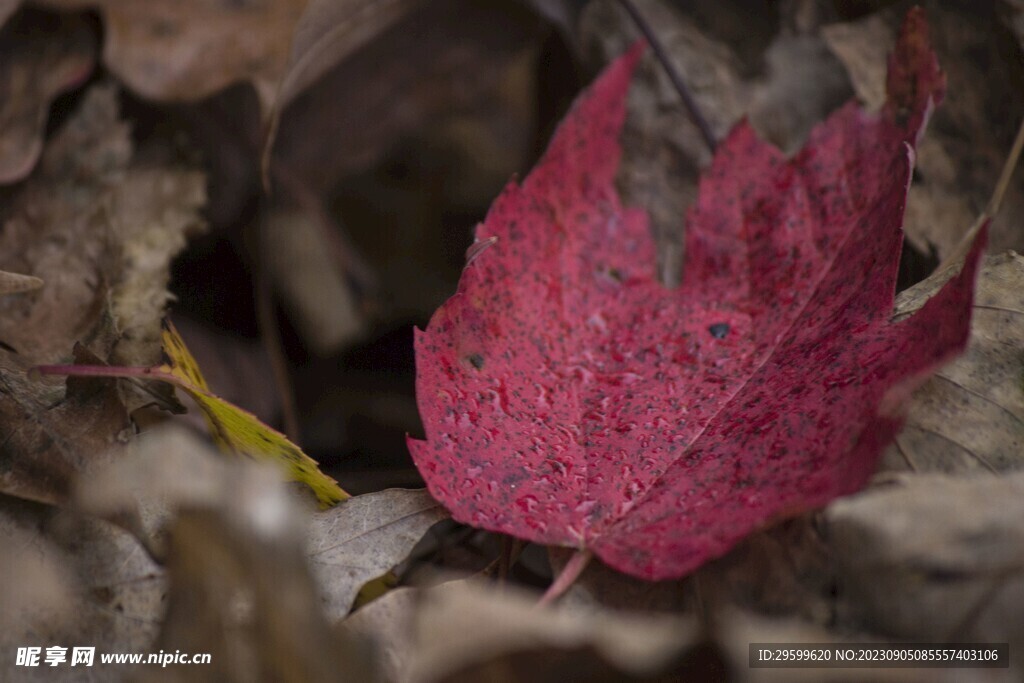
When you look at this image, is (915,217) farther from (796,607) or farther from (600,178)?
(796,607)

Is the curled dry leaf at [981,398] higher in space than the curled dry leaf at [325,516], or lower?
higher

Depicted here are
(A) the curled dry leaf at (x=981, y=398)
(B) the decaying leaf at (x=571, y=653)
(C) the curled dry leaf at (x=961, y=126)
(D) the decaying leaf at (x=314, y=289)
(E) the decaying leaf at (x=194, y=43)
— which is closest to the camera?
(B) the decaying leaf at (x=571, y=653)

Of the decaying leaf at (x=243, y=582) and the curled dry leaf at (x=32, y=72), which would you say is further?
the curled dry leaf at (x=32, y=72)

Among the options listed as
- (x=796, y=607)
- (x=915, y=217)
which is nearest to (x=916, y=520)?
(x=796, y=607)

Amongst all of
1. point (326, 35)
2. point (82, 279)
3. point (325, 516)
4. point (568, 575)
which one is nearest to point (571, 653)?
point (568, 575)

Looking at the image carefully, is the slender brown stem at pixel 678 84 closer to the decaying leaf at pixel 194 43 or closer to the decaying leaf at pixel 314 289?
the decaying leaf at pixel 194 43

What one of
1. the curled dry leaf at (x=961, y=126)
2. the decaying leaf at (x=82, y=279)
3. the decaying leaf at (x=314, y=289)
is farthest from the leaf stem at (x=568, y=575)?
the decaying leaf at (x=314, y=289)

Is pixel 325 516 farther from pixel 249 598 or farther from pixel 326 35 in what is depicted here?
pixel 326 35
